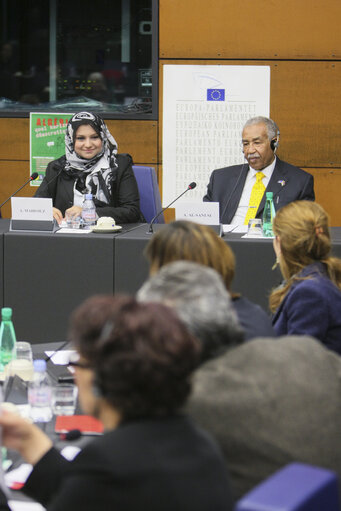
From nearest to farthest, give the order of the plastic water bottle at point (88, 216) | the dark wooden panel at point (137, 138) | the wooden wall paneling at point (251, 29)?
the plastic water bottle at point (88, 216) < the wooden wall paneling at point (251, 29) < the dark wooden panel at point (137, 138)

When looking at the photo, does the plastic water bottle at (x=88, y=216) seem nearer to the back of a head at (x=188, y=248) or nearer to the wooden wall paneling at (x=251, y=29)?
the wooden wall paneling at (x=251, y=29)

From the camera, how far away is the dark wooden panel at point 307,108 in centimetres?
545

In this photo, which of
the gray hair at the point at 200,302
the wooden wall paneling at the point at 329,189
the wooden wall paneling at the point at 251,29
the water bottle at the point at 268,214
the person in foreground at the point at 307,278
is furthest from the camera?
the wooden wall paneling at the point at 329,189

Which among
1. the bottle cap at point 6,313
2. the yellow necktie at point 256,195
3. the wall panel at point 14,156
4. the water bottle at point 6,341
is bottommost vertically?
the water bottle at point 6,341

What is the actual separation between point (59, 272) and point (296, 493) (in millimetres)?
2825

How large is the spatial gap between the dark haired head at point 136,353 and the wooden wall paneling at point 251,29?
457 centimetres

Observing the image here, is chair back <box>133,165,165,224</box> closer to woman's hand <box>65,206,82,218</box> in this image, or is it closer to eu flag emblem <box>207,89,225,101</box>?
woman's hand <box>65,206,82,218</box>

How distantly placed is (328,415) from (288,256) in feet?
3.55

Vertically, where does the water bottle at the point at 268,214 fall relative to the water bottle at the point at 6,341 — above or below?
above

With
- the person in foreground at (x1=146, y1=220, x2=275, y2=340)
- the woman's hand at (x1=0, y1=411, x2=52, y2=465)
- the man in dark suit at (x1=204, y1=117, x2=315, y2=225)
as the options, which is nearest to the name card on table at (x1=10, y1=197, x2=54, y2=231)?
the man in dark suit at (x1=204, y1=117, x2=315, y2=225)

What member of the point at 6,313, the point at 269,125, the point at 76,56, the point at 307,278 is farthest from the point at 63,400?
the point at 76,56

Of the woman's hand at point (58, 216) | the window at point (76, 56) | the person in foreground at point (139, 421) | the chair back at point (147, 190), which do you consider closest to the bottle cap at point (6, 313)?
the person in foreground at point (139, 421)

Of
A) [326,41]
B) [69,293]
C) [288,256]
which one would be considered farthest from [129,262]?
[326,41]

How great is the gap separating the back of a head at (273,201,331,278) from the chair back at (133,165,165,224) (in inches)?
87.4
